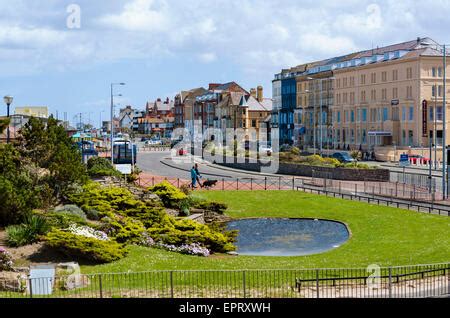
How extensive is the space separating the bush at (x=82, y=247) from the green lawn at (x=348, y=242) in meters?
0.43

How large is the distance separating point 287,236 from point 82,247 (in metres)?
12.2

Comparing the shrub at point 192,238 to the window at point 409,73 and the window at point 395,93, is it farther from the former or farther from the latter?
the window at point 395,93

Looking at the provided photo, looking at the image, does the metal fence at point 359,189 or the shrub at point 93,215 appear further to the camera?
the metal fence at point 359,189

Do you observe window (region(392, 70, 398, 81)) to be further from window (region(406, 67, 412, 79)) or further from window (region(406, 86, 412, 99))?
window (region(406, 86, 412, 99))

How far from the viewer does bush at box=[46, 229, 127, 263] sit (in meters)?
24.6

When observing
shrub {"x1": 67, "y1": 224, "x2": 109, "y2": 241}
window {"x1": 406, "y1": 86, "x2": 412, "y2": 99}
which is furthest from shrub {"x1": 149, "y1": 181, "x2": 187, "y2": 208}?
window {"x1": 406, "y1": 86, "x2": 412, "y2": 99}

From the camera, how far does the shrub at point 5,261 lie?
23008 millimetres

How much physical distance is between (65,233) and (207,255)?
608 cm

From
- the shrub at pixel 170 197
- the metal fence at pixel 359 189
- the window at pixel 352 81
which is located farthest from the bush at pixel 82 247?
the window at pixel 352 81

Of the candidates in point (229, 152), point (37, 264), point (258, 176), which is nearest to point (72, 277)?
point (37, 264)

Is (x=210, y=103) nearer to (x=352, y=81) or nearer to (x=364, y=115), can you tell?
(x=352, y=81)

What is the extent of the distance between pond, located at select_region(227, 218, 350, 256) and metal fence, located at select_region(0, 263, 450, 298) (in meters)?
7.32
